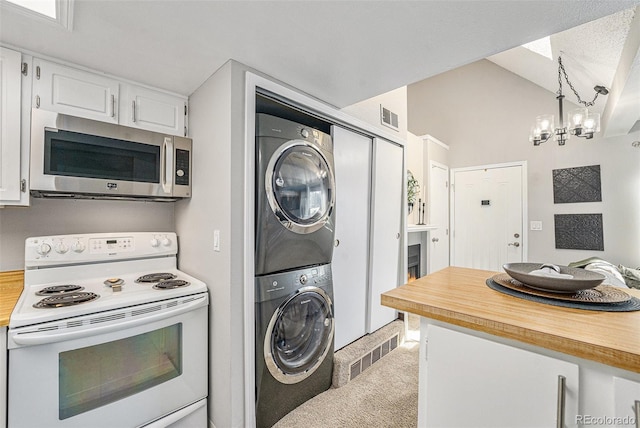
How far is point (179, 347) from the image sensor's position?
1.57 metres

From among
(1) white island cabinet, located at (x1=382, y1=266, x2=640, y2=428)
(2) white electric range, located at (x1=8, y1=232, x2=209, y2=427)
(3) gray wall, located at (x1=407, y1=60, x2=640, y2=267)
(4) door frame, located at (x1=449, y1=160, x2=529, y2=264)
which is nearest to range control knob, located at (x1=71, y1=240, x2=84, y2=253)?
(2) white electric range, located at (x1=8, y1=232, x2=209, y2=427)

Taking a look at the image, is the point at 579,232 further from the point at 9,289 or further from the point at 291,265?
the point at 9,289

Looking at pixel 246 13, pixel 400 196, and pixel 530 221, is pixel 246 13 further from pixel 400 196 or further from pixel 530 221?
pixel 530 221

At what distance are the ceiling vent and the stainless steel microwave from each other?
1697mm

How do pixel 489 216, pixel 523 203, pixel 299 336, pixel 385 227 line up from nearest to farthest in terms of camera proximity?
pixel 299 336, pixel 385 227, pixel 523 203, pixel 489 216

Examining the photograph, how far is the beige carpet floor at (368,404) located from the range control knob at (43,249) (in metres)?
1.65

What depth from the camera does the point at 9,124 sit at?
141 centimetres

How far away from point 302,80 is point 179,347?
5.62 feet

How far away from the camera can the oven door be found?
1165mm

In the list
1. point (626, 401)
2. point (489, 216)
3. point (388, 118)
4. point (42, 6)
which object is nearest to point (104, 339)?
point (42, 6)

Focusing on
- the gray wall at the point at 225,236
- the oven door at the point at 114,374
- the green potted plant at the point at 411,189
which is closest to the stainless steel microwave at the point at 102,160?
the gray wall at the point at 225,236

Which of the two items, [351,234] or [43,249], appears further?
[351,234]

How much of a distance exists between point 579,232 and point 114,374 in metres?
5.18

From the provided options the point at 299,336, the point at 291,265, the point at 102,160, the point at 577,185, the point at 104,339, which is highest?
the point at 577,185
